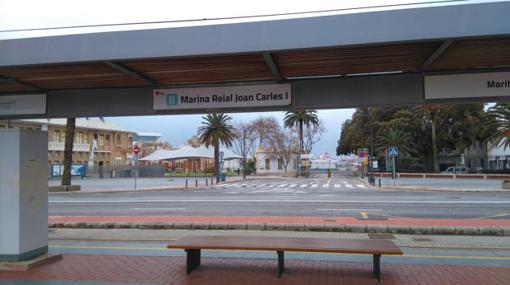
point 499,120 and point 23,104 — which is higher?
point 499,120

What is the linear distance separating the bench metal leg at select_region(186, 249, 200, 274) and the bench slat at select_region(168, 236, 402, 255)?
0.47 feet

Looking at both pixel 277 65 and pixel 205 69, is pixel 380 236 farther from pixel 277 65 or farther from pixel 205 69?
pixel 205 69

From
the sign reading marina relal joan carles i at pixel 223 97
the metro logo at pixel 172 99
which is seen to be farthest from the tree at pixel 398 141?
the metro logo at pixel 172 99

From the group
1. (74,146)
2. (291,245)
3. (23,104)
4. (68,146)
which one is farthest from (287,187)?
(74,146)

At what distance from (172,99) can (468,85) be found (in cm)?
519

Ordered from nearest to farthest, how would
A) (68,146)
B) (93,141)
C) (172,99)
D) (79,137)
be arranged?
(172,99), (68,146), (79,137), (93,141)

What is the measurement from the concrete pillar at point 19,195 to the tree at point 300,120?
7292cm

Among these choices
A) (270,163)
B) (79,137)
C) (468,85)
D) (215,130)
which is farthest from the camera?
(79,137)

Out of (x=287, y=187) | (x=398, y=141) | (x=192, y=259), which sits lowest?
(x=287, y=187)

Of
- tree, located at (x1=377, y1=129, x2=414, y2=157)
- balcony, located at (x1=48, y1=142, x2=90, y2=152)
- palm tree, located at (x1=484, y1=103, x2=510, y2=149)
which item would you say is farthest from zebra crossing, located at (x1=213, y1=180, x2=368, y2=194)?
balcony, located at (x1=48, y1=142, x2=90, y2=152)

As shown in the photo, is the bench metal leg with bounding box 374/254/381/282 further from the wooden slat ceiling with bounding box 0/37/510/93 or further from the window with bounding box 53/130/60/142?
the window with bounding box 53/130/60/142

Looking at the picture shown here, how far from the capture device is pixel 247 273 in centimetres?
769

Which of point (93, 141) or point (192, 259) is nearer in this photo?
point (192, 259)

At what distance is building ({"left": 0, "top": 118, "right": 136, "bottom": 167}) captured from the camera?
3329 inches
